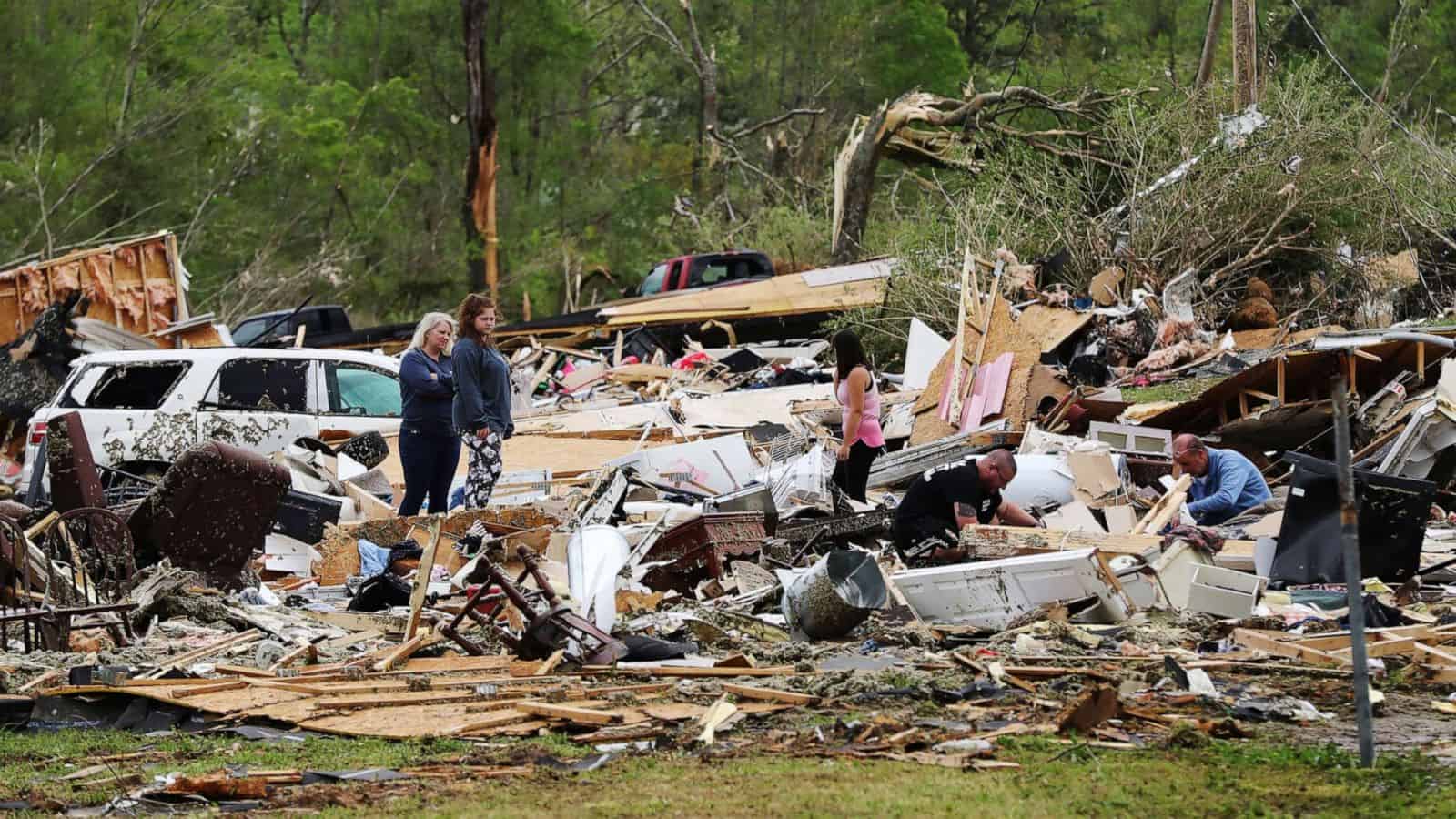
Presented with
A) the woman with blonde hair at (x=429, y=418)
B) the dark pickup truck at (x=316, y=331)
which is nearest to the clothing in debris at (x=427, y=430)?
the woman with blonde hair at (x=429, y=418)

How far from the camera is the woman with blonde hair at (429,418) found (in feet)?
40.9

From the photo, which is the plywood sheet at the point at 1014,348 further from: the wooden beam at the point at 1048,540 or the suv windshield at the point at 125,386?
the suv windshield at the point at 125,386

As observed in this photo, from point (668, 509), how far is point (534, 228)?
30.9m

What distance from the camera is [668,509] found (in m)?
12.9

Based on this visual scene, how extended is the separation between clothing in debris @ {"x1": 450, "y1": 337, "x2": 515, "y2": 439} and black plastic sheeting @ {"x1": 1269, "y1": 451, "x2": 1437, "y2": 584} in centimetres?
464

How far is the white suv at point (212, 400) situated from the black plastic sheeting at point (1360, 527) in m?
7.82

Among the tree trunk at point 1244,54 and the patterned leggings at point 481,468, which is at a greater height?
the tree trunk at point 1244,54

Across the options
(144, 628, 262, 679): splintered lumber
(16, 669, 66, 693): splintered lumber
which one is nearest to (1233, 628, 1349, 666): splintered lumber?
(144, 628, 262, 679): splintered lumber

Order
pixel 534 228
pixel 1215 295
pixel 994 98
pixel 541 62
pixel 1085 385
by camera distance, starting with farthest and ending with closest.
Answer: pixel 534 228, pixel 541 62, pixel 994 98, pixel 1215 295, pixel 1085 385

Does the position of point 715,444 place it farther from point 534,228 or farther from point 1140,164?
point 534,228

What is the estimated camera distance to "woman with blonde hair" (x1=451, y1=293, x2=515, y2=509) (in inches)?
466

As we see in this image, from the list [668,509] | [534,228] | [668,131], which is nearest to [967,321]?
[668,509]

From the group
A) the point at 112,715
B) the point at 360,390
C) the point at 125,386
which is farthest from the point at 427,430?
the point at 112,715

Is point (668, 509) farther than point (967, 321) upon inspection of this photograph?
No
